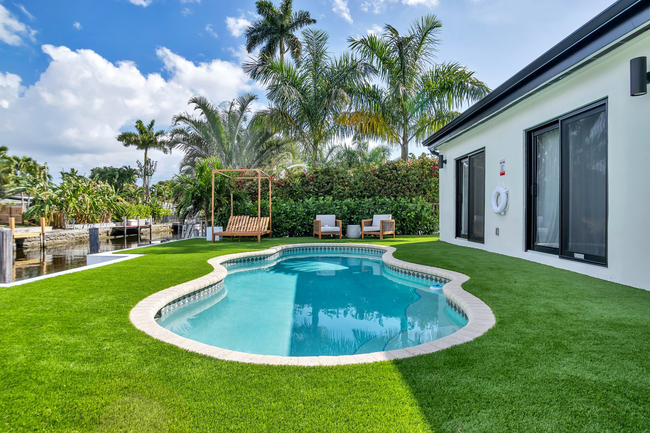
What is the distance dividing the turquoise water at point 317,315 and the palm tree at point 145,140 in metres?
28.9

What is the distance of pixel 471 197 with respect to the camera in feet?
27.7

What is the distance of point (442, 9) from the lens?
1316 cm

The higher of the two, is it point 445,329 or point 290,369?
point 290,369

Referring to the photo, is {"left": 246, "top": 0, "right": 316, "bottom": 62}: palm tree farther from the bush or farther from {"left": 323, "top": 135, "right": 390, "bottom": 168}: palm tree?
the bush

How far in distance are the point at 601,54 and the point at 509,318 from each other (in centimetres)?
373

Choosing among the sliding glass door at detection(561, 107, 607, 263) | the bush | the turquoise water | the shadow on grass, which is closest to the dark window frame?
the sliding glass door at detection(561, 107, 607, 263)

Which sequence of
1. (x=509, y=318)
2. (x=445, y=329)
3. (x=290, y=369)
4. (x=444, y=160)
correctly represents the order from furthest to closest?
(x=444, y=160) < (x=445, y=329) < (x=509, y=318) < (x=290, y=369)

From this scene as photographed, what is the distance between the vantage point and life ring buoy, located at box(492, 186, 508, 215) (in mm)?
6703

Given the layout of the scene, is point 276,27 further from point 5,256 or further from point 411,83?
point 5,256

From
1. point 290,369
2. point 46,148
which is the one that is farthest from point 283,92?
point 46,148

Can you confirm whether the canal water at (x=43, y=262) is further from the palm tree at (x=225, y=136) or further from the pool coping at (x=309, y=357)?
the palm tree at (x=225, y=136)

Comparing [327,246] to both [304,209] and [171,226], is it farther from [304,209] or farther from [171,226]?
[171,226]

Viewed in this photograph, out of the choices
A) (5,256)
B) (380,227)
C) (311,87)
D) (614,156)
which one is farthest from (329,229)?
(5,256)

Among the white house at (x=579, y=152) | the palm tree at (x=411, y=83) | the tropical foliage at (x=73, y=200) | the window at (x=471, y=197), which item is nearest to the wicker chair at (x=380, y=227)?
the window at (x=471, y=197)
